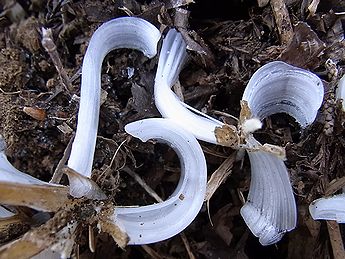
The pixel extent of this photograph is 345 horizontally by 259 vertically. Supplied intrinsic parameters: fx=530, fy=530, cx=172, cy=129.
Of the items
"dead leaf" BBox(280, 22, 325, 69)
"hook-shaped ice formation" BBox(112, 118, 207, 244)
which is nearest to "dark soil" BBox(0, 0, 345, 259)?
"dead leaf" BBox(280, 22, 325, 69)

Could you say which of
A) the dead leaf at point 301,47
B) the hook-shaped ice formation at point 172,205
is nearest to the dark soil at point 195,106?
the dead leaf at point 301,47

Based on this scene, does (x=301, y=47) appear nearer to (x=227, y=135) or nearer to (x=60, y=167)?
(x=227, y=135)

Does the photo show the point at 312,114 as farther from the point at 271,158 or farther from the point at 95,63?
the point at 95,63

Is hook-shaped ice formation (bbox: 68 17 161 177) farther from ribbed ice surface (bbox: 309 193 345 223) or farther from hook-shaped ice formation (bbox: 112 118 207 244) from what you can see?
ribbed ice surface (bbox: 309 193 345 223)

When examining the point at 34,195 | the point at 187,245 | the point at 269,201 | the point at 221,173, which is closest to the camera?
the point at 34,195

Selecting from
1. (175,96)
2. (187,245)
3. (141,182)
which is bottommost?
(187,245)

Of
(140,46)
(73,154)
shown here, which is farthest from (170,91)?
(73,154)

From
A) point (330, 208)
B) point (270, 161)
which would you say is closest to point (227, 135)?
point (270, 161)
